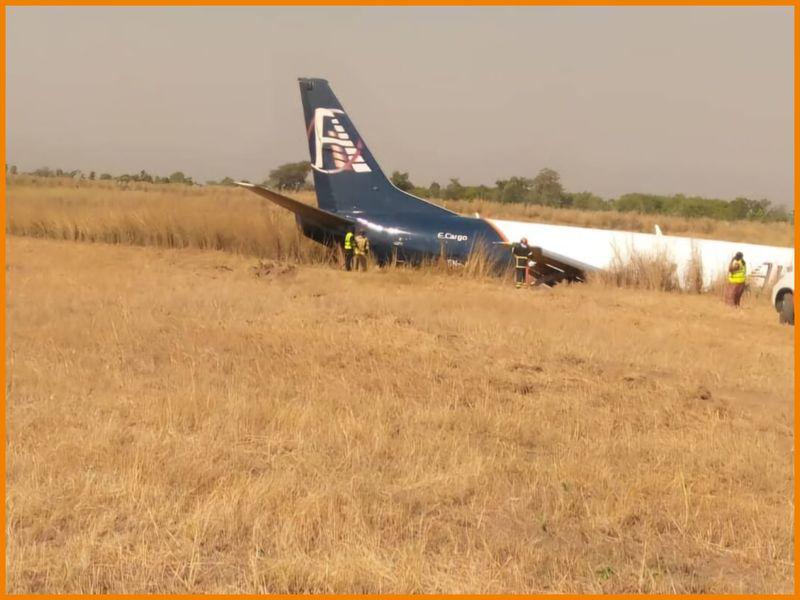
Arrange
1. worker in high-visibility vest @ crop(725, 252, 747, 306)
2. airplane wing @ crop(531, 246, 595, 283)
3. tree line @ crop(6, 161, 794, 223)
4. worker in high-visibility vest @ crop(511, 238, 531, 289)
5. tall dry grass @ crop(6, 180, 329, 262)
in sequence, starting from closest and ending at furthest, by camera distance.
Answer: worker in high-visibility vest @ crop(725, 252, 747, 306), worker in high-visibility vest @ crop(511, 238, 531, 289), airplane wing @ crop(531, 246, 595, 283), tall dry grass @ crop(6, 180, 329, 262), tree line @ crop(6, 161, 794, 223)

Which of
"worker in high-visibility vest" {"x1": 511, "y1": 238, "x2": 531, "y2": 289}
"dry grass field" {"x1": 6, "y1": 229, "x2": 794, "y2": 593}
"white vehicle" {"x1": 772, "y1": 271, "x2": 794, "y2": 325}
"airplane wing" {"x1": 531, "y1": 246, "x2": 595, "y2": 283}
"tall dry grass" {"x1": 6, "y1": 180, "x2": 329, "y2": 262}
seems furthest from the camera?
"tall dry grass" {"x1": 6, "y1": 180, "x2": 329, "y2": 262}

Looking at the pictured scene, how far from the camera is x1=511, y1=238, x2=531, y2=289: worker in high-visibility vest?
2138cm

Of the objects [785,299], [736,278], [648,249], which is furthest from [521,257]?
[785,299]

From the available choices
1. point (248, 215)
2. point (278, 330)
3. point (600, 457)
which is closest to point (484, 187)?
point (248, 215)

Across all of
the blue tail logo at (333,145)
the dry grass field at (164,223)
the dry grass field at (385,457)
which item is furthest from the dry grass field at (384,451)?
the dry grass field at (164,223)

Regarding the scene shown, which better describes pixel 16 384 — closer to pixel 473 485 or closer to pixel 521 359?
pixel 473 485

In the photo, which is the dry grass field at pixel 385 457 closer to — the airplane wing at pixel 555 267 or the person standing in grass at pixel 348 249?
the airplane wing at pixel 555 267

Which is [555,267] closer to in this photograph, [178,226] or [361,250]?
[361,250]

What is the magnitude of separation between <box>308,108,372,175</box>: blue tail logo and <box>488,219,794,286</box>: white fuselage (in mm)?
4756

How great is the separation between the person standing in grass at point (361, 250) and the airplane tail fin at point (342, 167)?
127cm

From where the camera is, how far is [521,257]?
70.1ft

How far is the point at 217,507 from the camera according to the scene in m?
4.88

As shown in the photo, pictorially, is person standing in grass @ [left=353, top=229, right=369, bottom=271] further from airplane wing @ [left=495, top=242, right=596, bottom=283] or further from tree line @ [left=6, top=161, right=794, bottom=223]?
tree line @ [left=6, top=161, right=794, bottom=223]

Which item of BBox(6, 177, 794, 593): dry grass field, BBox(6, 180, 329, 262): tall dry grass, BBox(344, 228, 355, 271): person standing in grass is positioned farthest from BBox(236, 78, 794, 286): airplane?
BBox(6, 177, 794, 593): dry grass field
